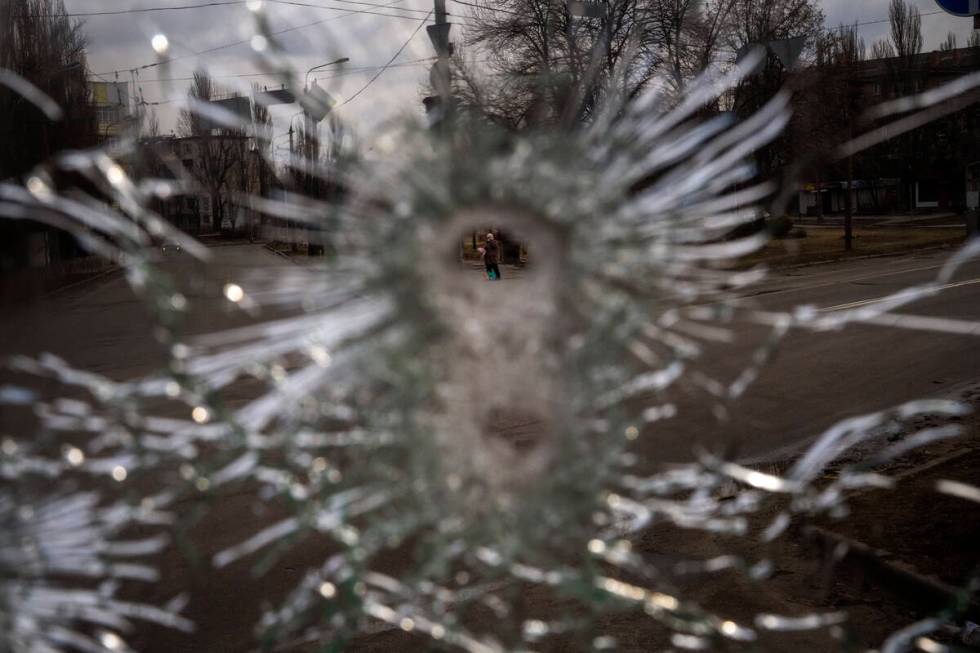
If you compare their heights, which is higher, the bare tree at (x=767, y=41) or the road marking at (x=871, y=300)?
the bare tree at (x=767, y=41)

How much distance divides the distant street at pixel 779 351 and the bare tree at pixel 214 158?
0.22 ft

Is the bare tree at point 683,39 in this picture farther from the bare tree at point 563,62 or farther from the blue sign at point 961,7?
the blue sign at point 961,7

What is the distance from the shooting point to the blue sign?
4.70 feet

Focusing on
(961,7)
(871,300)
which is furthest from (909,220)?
(961,7)

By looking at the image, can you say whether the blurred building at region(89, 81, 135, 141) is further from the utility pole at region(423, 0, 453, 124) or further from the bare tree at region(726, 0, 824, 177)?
the bare tree at region(726, 0, 824, 177)

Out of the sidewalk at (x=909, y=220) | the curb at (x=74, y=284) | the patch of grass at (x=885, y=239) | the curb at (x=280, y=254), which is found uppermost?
the sidewalk at (x=909, y=220)

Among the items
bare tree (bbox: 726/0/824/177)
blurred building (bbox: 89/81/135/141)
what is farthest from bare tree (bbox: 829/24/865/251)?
blurred building (bbox: 89/81/135/141)

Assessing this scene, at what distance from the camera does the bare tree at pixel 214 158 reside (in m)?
0.95

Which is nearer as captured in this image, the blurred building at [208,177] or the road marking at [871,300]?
the blurred building at [208,177]

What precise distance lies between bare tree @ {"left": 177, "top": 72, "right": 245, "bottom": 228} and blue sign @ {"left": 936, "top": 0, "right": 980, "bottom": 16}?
117 cm

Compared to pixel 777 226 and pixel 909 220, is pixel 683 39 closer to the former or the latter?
pixel 777 226

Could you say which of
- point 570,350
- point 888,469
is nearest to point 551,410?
point 570,350

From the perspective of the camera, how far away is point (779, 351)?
27.4 ft

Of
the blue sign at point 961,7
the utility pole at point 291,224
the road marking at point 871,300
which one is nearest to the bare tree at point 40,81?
the utility pole at point 291,224
